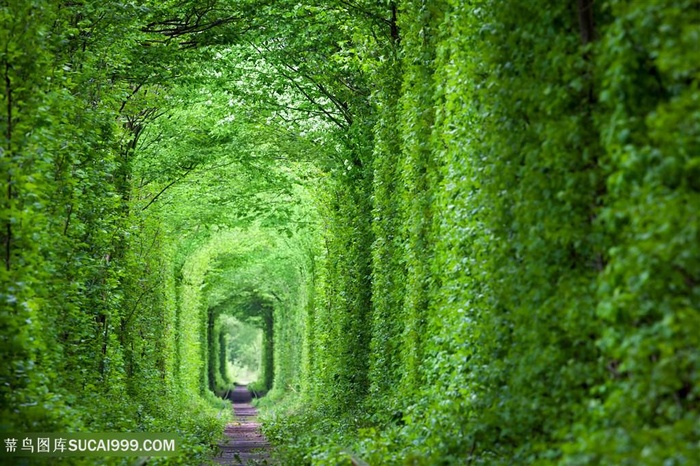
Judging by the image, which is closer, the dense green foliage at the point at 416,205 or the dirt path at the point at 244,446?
the dense green foliage at the point at 416,205

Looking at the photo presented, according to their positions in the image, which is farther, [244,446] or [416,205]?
[244,446]

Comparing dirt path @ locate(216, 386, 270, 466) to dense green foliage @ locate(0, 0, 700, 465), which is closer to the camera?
dense green foliage @ locate(0, 0, 700, 465)

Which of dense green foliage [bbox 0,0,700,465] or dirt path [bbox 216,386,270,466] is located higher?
dense green foliage [bbox 0,0,700,465]

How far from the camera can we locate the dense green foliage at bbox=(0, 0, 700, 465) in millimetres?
5020

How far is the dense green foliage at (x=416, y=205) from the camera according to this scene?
16.5 ft

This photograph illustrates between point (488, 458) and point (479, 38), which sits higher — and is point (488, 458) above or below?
below

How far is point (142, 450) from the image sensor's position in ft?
→ 43.3

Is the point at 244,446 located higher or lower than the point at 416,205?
lower

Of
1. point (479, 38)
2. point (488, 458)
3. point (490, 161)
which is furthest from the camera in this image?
point (479, 38)

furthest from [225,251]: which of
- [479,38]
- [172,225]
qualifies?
[479,38]

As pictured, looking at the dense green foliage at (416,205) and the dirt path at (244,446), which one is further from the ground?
the dense green foliage at (416,205)

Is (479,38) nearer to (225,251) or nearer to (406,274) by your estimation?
(406,274)

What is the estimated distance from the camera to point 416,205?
500 inches

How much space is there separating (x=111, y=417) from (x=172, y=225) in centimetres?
1882
